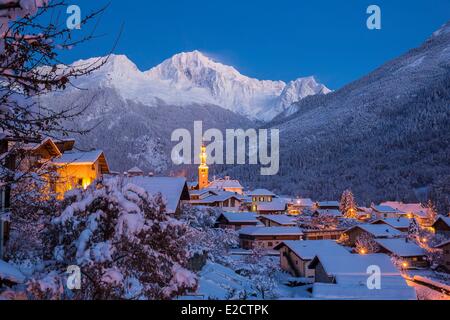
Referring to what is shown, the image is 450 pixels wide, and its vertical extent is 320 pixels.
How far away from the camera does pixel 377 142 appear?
137000 mm

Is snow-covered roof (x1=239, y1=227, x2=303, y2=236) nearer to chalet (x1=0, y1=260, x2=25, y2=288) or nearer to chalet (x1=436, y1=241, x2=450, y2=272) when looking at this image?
chalet (x1=436, y1=241, x2=450, y2=272)

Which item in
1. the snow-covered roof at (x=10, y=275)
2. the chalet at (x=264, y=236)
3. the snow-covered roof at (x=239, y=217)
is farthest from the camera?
the snow-covered roof at (x=239, y=217)

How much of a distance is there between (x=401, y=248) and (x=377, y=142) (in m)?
101

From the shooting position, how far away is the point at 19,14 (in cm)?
320

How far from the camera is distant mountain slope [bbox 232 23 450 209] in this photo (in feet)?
361

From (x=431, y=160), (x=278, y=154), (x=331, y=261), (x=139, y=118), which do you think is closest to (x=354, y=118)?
(x=278, y=154)

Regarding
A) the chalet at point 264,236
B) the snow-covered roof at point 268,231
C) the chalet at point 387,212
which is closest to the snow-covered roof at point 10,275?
the chalet at point 264,236

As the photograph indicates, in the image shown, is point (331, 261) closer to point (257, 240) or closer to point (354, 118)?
point (257, 240)

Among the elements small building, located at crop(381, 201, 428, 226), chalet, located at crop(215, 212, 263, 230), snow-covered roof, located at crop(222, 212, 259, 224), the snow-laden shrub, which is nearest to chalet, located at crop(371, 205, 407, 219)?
small building, located at crop(381, 201, 428, 226)

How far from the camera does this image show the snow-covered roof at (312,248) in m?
31.3

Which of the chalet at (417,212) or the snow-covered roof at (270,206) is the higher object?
the snow-covered roof at (270,206)

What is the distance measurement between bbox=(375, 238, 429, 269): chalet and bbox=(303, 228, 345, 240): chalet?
33.9ft

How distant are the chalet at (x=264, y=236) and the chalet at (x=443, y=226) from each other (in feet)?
60.6

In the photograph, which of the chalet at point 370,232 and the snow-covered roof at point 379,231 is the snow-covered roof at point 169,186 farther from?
the snow-covered roof at point 379,231
